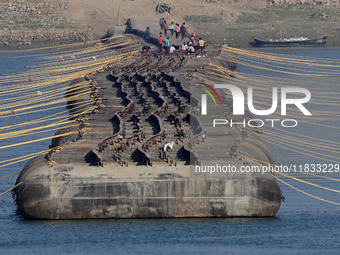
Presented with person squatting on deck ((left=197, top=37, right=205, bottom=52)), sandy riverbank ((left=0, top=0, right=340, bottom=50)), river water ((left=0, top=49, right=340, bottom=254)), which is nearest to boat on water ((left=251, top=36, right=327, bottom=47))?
sandy riverbank ((left=0, top=0, right=340, bottom=50))

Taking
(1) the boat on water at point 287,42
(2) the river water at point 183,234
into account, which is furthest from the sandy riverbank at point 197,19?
(2) the river water at point 183,234

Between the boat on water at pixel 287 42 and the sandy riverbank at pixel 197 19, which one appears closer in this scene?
the boat on water at pixel 287 42

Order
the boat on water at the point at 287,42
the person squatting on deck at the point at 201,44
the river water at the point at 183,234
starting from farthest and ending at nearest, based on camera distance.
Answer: the boat on water at the point at 287,42, the person squatting on deck at the point at 201,44, the river water at the point at 183,234

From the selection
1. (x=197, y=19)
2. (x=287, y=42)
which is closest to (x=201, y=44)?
(x=287, y=42)

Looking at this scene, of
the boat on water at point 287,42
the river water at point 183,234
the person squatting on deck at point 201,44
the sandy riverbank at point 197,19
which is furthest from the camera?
the sandy riverbank at point 197,19

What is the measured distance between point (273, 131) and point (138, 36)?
67.2 meters

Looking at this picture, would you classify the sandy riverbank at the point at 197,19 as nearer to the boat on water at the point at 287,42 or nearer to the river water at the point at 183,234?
the boat on water at the point at 287,42

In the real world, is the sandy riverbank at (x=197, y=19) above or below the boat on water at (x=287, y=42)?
above

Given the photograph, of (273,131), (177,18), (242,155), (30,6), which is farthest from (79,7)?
(242,155)

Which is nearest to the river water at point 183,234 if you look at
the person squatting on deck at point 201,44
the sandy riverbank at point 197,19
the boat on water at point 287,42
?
the person squatting on deck at point 201,44

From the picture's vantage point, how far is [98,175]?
127ft

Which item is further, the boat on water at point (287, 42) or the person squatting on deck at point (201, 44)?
the boat on water at point (287, 42)

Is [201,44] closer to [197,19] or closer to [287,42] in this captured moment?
[287,42]

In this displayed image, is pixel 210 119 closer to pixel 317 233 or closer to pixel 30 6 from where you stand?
pixel 317 233
